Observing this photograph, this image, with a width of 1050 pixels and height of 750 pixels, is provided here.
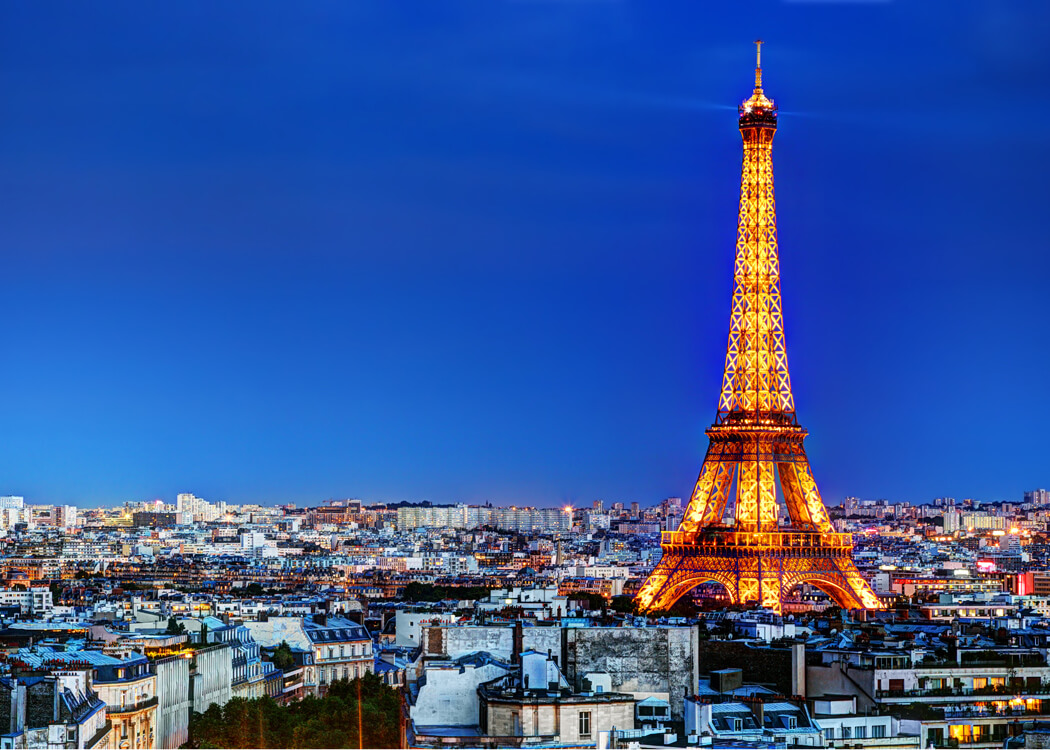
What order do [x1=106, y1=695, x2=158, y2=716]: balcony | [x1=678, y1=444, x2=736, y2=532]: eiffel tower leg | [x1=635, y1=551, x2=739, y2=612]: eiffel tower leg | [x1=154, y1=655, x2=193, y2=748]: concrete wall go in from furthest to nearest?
[x1=678, y1=444, x2=736, y2=532]: eiffel tower leg < [x1=635, y1=551, x2=739, y2=612]: eiffel tower leg < [x1=154, y1=655, x2=193, y2=748]: concrete wall < [x1=106, y1=695, x2=158, y2=716]: balcony

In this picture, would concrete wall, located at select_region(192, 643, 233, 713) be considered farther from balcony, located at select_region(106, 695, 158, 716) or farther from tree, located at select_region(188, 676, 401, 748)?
balcony, located at select_region(106, 695, 158, 716)

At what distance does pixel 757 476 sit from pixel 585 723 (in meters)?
39.7

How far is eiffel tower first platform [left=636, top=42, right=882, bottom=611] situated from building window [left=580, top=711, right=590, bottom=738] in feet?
114

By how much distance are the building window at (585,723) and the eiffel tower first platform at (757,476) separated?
34.9m

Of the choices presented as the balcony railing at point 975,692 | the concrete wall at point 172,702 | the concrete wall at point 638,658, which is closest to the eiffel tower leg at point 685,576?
the concrete wall at point 172,702

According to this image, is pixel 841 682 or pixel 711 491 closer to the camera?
pixel 841 682

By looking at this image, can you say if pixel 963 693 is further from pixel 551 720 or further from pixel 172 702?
pixel 172 702

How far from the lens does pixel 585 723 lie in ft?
84.6

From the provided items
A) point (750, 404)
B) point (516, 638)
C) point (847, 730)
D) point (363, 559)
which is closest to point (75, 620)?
point (750, 404)

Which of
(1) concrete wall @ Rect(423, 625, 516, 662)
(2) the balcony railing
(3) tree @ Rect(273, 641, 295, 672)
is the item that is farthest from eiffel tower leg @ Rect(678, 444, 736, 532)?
(1) concrete wall @ Rect(423, 625, 516, 662)

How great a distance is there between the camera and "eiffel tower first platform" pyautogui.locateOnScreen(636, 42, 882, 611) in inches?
2482

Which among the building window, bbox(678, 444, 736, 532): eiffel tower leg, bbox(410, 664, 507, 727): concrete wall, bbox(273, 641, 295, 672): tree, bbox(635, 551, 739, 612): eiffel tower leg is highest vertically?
bbox(678, 444, 736, 532): eiffel tower leg

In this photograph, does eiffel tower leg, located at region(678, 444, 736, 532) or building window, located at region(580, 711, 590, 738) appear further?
eiffel tower leg, located at region(678, 444, 736, 532)

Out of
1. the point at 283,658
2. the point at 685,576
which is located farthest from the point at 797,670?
the point at 685,576
